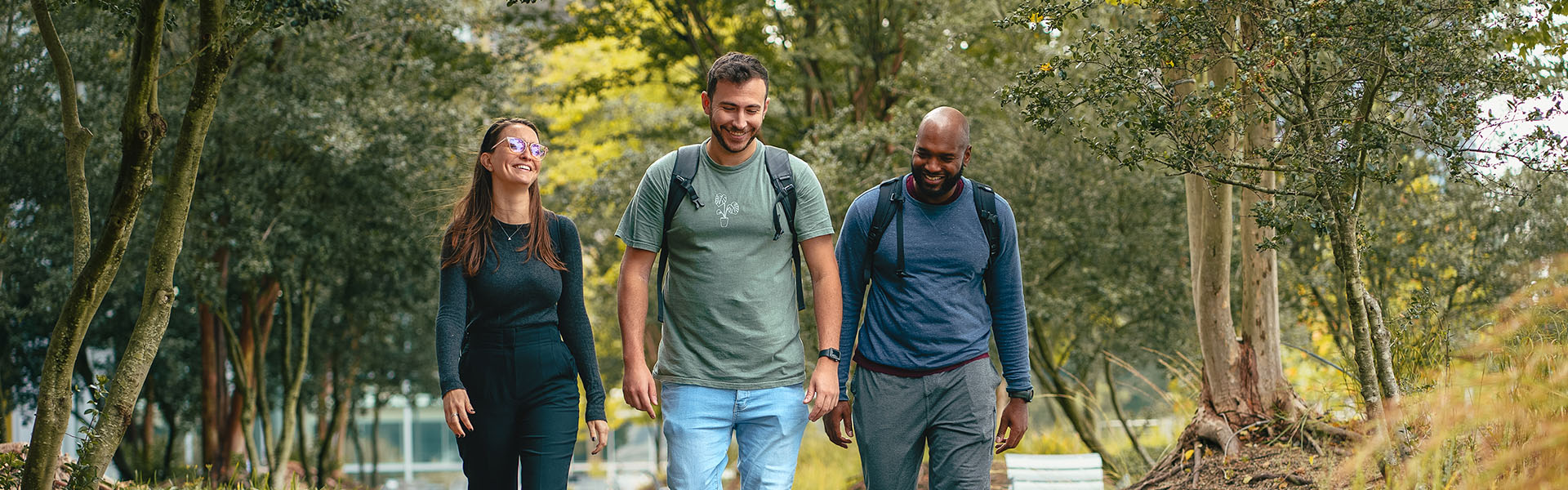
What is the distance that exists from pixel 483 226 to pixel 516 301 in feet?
0.99

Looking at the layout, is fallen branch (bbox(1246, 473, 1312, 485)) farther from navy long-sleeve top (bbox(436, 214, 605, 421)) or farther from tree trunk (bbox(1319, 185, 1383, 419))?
navy long-sleeve top (bbox(436, 214, 605, 421))

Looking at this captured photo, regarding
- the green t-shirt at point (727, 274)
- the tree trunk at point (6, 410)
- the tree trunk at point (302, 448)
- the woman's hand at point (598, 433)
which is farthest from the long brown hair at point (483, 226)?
the tree trunk at point (302, 448)

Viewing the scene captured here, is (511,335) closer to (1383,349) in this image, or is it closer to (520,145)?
(520,145)

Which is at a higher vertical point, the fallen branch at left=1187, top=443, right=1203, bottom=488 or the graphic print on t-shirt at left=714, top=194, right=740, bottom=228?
the graphic print on t-shirt at left=714, top=194, right=740, bottom=228

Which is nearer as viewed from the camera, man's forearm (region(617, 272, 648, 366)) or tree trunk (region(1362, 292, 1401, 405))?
man's forearm (region(617, 272, 648, 366))

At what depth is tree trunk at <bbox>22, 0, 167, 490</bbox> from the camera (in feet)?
18.9

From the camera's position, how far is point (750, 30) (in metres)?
16.5

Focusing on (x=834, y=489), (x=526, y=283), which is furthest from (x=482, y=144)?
(x=834, y=489)

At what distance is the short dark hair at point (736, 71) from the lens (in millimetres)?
3852

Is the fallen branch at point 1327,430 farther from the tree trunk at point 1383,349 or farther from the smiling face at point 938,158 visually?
the smiling face at point 938,158

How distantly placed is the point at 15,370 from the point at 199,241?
16.1 ft

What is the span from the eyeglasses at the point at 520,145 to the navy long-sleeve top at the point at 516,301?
251 millimetres

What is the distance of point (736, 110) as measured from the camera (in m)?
3.90

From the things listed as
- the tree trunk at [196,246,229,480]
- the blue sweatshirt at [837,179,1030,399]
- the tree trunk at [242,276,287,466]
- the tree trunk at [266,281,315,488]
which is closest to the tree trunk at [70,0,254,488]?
the blue sweatshirt at [837,179,1030,399]
